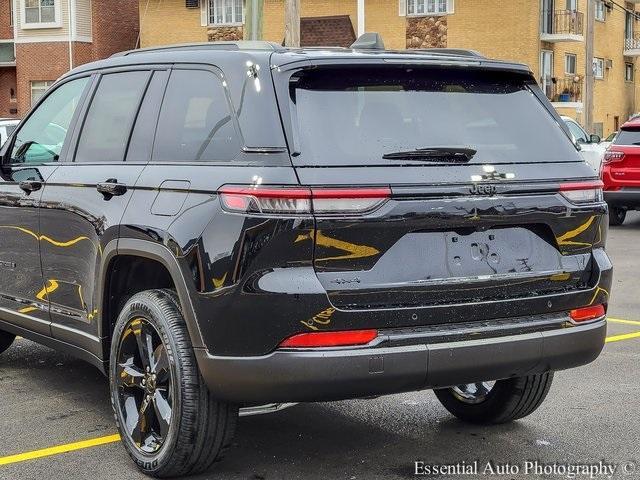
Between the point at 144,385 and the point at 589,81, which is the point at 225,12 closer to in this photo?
the point at 589,81

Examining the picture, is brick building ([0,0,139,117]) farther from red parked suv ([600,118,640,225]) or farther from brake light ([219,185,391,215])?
brake light ([219,185,391,215])

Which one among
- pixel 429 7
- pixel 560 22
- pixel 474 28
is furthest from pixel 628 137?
pixel 560 22

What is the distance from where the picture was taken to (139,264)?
5160 millimetres

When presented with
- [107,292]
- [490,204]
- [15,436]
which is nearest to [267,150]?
[490,204]

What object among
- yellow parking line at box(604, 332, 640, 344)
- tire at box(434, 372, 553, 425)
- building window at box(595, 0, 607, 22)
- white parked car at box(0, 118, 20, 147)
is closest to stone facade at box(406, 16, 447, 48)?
building window at box(595, 0, 607, 22)

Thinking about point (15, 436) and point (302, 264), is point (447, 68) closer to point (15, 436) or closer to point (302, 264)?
point (302, 264)

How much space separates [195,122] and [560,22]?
37.7m

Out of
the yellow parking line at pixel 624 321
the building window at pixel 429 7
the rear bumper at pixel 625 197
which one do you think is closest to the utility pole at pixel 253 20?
the rear bumper at pixel 625 197

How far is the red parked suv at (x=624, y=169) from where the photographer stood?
55.8 feet

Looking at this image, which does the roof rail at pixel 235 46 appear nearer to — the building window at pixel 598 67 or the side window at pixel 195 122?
the side window at pixel 195 122

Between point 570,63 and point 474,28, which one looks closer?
point 474,28

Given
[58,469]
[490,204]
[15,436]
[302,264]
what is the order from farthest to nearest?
[15,436] < [58,469] < [490,204] < [302,264]

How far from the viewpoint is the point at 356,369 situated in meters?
4.30

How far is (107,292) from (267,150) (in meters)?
1.30
